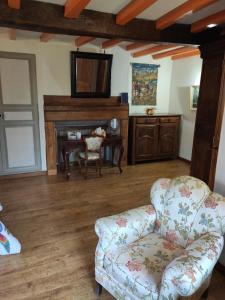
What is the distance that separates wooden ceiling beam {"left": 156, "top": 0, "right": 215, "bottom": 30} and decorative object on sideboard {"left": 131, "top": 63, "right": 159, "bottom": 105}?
99.9 inches

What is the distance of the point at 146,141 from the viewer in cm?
504

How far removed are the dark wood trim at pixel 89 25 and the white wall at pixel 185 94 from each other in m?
2.04

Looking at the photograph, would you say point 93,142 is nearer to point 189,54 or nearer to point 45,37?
point 45,37

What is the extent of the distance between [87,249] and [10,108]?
2.78 m

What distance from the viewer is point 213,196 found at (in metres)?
1.66

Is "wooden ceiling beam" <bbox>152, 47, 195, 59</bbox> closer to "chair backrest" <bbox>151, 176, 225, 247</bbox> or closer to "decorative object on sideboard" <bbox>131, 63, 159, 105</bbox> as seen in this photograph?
"decorative object on sideboard" <bbox>131, 63, 159, 105</bbox>

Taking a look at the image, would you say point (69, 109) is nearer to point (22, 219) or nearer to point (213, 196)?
point (22, 219)

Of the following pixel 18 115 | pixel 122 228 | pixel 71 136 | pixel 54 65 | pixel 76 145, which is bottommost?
pixel 122 228

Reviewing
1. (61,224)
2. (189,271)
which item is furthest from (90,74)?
(189,271)

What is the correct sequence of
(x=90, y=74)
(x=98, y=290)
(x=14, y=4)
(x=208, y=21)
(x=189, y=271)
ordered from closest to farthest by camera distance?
1. (x=189, y=271)
2. (x=98, y=290)
3. (x=14, y=4)
4. (x=208, y=21)
5. (x=90, y=74)

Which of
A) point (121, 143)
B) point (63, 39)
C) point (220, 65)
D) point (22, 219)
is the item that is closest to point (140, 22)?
point (220, 65)

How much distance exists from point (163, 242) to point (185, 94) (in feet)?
13.5

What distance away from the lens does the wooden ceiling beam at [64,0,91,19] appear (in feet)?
6.48

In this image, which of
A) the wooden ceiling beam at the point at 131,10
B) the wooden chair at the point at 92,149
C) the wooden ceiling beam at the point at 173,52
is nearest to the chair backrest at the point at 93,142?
the wooden chair at the point at 92,149
